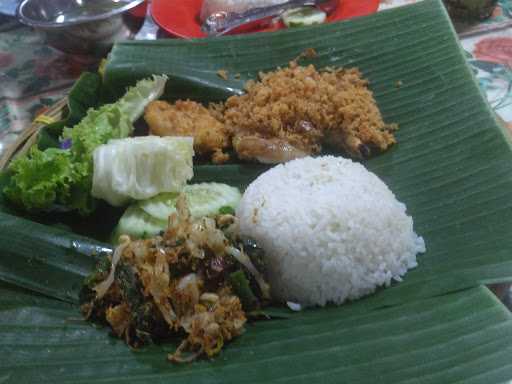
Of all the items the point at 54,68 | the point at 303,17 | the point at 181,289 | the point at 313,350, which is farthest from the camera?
the point at 54,68

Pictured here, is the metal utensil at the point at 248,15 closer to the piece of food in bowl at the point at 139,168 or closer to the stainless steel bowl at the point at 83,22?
the stainless steel bowl at the point at 83,22

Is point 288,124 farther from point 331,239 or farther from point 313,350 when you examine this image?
point 313,350

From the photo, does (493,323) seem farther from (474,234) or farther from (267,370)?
(267,370)

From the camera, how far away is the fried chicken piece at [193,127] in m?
3.29

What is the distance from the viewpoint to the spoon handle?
4621 mm

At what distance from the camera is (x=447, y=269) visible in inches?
98.2

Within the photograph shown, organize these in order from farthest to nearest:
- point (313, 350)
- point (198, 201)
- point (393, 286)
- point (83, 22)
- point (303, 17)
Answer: point (303, 17) < point (83, 22) < point (198, 201) < point (393, 286) < point (313, 350)

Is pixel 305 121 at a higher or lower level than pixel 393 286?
higher

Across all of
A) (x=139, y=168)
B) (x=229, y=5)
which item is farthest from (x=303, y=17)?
(x=139, y=168)

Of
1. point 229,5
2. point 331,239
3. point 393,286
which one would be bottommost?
point 393,286

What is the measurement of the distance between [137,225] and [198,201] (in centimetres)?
36

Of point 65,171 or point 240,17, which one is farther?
point 240,17

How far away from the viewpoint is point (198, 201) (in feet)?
9.73

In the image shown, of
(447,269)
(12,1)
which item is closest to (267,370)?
(447,269)
